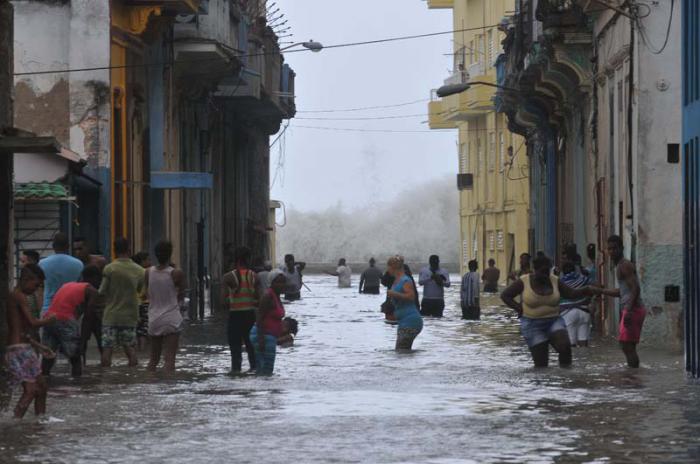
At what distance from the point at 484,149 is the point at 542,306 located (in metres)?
48.7

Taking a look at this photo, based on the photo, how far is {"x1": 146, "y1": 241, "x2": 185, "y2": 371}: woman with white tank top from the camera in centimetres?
1992

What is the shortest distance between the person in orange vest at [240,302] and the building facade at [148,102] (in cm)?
843

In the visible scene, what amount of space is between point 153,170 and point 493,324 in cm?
704

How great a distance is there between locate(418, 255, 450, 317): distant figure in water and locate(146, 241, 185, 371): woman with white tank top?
13.8 metres

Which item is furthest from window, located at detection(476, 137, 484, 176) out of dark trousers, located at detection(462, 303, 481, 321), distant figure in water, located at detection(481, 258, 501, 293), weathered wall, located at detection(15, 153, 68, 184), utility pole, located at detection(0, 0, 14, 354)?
utility pole, located at detection(0, 0, 14, 354)

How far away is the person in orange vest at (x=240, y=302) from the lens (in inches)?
792

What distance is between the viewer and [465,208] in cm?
7294

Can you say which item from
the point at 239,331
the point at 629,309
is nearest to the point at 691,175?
the point at 629,309

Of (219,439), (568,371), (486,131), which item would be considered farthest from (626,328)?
(486,131)

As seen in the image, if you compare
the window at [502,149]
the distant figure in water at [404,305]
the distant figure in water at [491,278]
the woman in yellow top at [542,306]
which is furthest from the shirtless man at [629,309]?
the window at [502,149]

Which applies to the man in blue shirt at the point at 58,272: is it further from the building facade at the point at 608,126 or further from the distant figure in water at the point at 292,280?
the distant figure in water at the point at 292,280

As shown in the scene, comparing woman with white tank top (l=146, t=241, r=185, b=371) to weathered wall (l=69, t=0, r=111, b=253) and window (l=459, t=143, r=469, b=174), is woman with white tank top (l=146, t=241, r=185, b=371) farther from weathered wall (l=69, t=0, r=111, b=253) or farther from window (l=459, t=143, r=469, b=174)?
window (l=459, t=143, r=469, b=174)

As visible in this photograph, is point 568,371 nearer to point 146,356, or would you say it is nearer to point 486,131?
point 146,356

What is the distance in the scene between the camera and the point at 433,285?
3506cm
